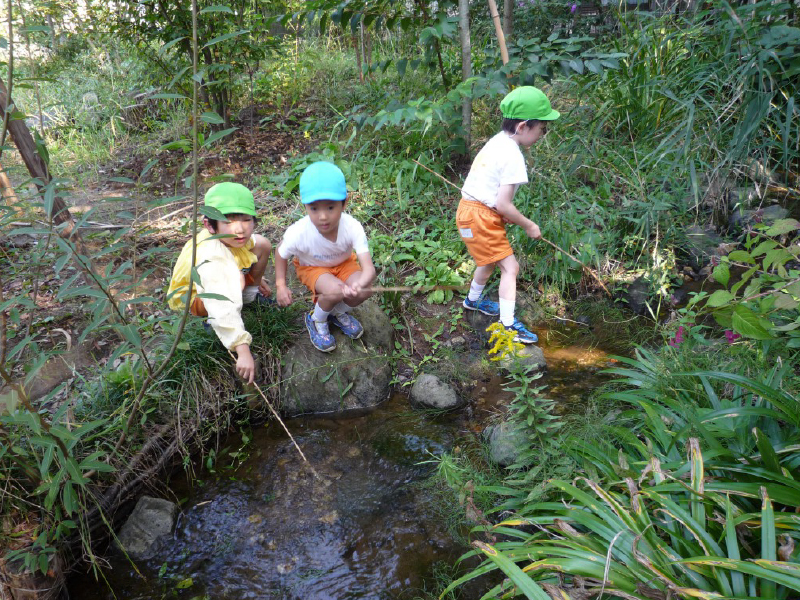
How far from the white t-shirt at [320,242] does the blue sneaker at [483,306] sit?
37.0 inches

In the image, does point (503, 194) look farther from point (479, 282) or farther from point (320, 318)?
point (320, 318)

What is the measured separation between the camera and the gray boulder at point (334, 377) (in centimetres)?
306

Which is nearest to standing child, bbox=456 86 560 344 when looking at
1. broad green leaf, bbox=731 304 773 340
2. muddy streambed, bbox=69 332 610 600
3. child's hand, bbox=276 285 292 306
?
muddy streambed, bbox=69 332 610 600

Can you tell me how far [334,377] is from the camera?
313 cm

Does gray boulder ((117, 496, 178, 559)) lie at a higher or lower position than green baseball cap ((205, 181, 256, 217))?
lower

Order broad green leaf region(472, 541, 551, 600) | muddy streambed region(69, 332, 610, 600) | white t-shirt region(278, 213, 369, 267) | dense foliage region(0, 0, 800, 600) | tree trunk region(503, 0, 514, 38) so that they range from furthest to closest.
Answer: tree trunk region(503, 0, 514, 38), white t-shirt region(278, 213, 369, 267), muddy streambed region(69, 332, 610, 600), dense foliage region(0, 0, 800, 600), broad green leaf region(472, 541, 551, 600)

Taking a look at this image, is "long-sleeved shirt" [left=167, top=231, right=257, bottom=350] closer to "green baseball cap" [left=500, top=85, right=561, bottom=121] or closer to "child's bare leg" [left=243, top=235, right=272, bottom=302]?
"child's bare leg" [left=243, top=235, right=272, bottom=302]

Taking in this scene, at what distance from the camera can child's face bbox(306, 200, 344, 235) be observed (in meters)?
2.70

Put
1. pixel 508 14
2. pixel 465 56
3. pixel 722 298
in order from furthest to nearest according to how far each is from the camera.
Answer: pixel 508 14 → pixel 465 56 → pixel 722 298

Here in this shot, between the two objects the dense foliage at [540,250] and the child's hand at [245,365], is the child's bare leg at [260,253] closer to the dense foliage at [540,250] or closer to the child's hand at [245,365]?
the dense foliage at [540,250]

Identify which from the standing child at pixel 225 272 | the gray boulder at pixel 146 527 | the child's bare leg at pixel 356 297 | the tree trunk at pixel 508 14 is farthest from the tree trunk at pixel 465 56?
the gray boulder at pixel 146 527

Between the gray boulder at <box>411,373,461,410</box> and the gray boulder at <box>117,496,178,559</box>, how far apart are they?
134 cm

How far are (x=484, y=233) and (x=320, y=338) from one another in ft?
3.83

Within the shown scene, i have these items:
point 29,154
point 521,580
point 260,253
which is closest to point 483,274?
point 260,253
